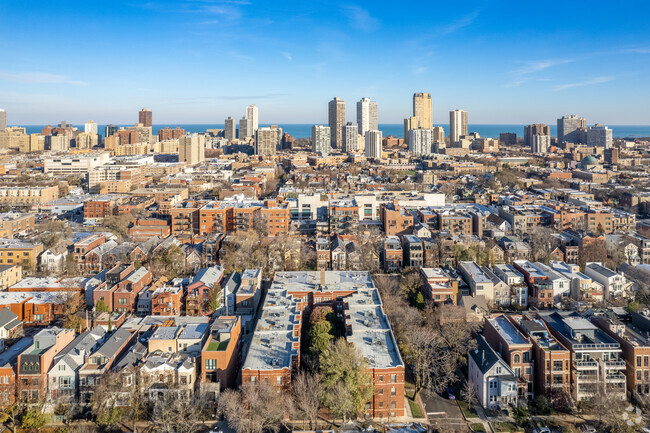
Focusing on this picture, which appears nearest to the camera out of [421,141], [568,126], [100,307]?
[100,307]

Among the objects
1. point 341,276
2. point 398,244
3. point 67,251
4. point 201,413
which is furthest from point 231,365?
point 67,251

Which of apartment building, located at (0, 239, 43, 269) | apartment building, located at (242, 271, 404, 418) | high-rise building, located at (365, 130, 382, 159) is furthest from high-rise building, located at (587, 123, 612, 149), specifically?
apartment building, located at (0, 239, 43, 269)

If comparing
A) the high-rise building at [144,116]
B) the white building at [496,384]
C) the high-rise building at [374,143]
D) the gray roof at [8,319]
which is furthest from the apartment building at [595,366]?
the high-rise building at [144,116]

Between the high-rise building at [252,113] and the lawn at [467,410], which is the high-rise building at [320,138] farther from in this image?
the lawn at [467,410]

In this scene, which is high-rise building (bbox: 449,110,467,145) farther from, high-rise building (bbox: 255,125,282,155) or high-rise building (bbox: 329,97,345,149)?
high-rise building (bbox: 255,125,282,155)

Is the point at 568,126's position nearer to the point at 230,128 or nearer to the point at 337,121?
the point at 337,121

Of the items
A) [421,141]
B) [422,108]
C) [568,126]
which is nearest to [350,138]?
[421,141]

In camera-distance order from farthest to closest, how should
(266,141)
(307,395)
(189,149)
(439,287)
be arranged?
(266,141), (189,149), (439,287), (307,395)
